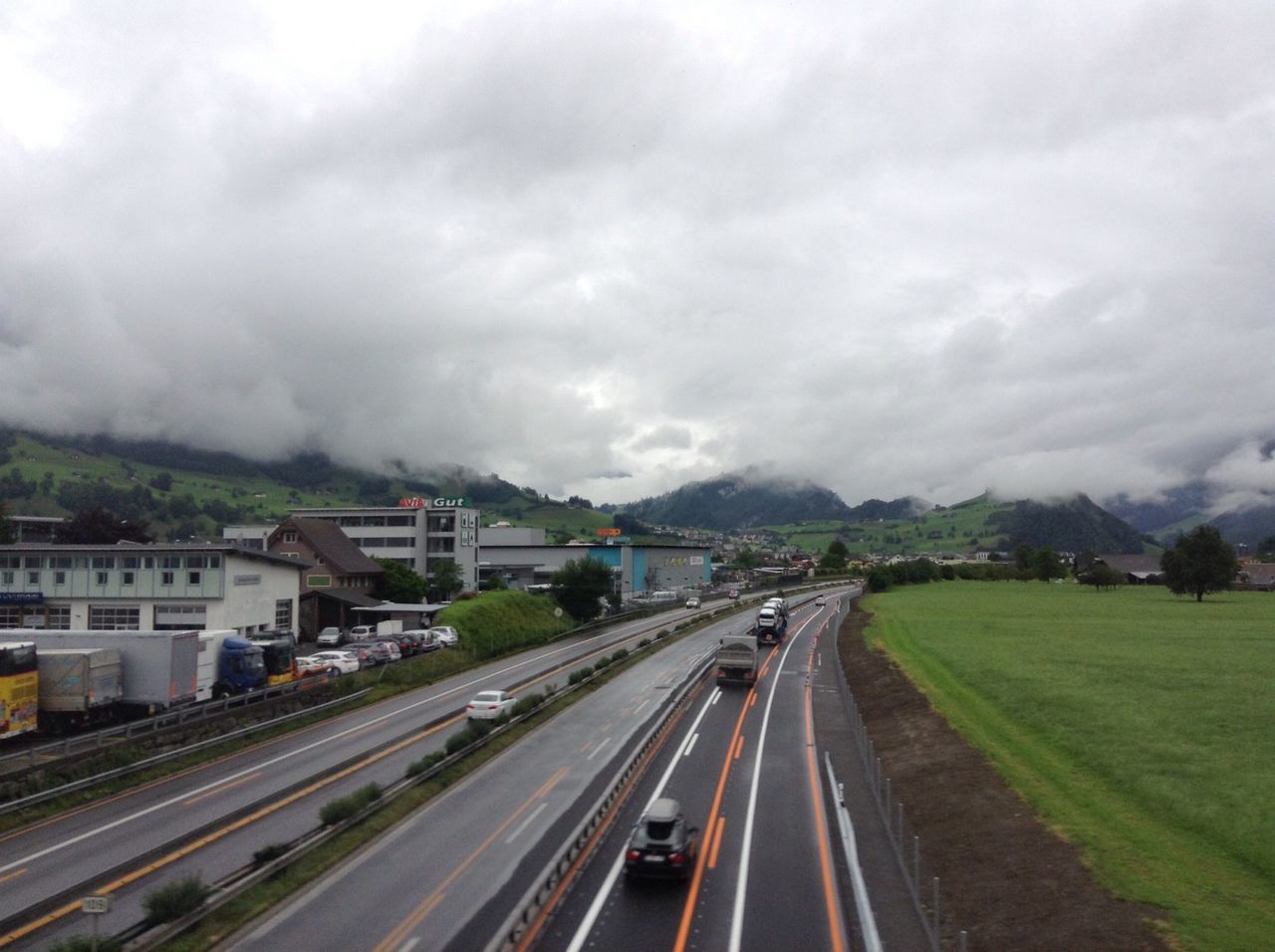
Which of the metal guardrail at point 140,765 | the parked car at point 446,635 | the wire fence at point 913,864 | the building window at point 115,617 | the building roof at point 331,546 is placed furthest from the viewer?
the building roof at point 331,546

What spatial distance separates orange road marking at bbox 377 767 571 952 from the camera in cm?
1948

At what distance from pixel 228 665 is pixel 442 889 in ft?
102

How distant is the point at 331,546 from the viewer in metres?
97.1

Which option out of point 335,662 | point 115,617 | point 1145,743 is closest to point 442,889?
point 1145,743

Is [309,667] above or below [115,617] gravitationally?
below

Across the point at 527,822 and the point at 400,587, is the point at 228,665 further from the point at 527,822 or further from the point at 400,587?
the point at 400,587

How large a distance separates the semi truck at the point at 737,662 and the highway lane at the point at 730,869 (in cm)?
1555

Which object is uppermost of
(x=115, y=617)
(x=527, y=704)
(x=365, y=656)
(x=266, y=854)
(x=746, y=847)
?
(x=115, y=617)

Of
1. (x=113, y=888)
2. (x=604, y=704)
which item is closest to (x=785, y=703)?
(x=604, y=704)

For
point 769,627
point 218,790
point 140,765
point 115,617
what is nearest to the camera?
point 218,790

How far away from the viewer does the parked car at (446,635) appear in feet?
236

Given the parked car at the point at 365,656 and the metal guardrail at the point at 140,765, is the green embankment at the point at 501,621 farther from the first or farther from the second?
the metal guardrail at the point at 140,765

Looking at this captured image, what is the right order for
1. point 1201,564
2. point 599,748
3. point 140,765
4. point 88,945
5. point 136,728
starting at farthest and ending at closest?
point 1201,564 < point 599,748 < point 136,728 < point 140,765 < point 88,945

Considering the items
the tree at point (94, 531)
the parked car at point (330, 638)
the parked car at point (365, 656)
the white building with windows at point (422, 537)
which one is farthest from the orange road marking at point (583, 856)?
the white building with windows at point (422, 537)
